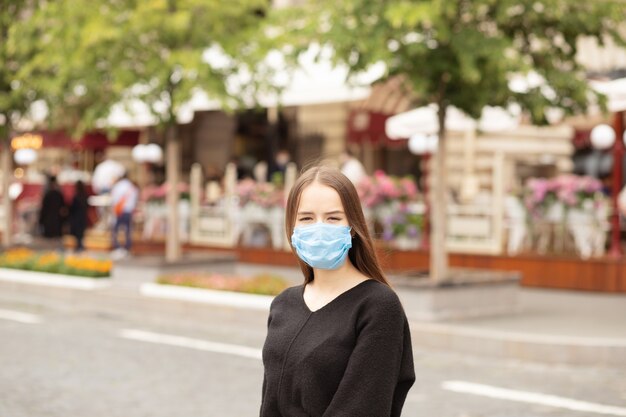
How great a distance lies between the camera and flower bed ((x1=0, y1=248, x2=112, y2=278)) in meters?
17.5

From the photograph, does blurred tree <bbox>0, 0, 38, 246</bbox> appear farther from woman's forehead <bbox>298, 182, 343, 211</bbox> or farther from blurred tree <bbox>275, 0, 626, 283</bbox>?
woman's forehead <bbox>298, 182, 343, 211</bbox>

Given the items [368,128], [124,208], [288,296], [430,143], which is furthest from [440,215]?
[368,128]

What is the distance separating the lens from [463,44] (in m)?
13.4

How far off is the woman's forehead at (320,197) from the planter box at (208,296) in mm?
10036

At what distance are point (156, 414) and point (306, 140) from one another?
22680 millimetres

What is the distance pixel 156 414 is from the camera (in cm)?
873

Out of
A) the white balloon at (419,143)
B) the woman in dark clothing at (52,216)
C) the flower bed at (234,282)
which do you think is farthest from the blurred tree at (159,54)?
the woman in dark clothing at (52,216)

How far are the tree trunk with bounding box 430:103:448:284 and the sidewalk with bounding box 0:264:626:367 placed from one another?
27.5 inches

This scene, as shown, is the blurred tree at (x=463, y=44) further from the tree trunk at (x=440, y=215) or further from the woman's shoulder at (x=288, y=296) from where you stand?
the woman's shoulder at (x=288, y=296)

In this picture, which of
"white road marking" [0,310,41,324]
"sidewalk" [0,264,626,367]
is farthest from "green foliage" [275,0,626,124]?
"white road marking" [0,310,41,324]

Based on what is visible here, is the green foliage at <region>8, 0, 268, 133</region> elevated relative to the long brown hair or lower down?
elevated

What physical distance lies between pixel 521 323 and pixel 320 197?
9.83m

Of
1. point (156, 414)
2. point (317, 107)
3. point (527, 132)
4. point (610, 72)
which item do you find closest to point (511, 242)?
point (610, 72)

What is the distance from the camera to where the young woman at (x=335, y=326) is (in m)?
3.56
